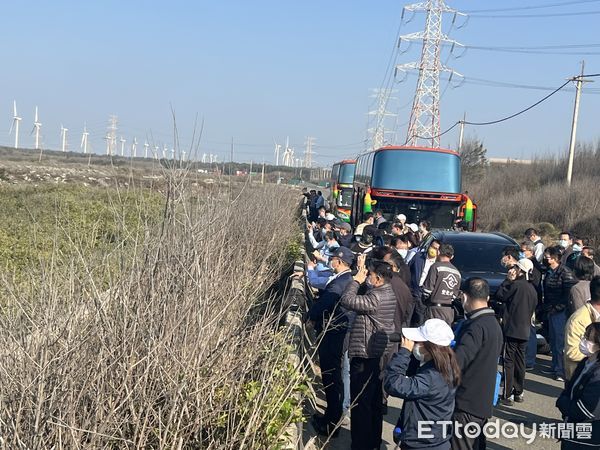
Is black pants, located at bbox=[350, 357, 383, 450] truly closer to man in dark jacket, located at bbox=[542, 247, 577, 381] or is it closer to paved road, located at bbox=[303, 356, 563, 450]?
paved road, located at bbox=[303, 356, 563, 450]

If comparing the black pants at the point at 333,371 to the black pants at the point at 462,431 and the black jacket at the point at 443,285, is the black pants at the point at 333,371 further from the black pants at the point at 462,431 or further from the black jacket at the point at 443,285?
the black pants at the point at 462,431

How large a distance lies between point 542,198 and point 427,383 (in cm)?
3272

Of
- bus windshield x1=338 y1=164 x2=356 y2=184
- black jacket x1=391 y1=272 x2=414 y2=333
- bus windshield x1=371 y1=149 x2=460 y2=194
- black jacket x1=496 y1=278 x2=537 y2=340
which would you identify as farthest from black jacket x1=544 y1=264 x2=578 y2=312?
bus windshield x1=338 y1=164 x2=356 y2=184

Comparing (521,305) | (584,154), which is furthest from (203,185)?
(584,154)

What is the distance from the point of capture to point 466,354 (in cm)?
581

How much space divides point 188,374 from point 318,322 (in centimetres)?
361

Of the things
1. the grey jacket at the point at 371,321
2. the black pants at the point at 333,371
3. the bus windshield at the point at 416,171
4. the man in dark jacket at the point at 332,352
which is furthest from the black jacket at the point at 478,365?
the bus windshield at the point at 416,171

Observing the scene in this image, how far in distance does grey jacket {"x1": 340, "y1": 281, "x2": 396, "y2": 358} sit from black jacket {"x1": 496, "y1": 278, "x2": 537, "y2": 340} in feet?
7.92

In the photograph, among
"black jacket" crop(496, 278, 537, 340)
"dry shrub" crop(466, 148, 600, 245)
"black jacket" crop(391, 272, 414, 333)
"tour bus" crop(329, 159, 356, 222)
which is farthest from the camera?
"tour bus" crop(329, 159, 356, 222)

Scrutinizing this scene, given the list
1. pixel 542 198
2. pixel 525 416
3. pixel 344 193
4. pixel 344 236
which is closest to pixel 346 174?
pixel 344 193

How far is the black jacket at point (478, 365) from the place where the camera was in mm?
5734

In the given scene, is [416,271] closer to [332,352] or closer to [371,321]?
[332,352]

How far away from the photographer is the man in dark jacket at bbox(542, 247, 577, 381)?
10.2 meters

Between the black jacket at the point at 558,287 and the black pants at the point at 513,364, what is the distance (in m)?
1.54
